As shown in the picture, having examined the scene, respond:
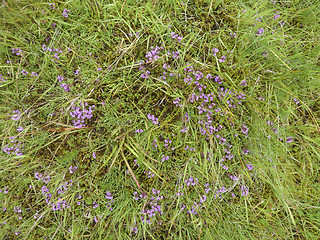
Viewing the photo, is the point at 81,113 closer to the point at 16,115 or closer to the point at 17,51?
the point at 16,115

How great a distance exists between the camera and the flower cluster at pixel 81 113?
2.63 metres

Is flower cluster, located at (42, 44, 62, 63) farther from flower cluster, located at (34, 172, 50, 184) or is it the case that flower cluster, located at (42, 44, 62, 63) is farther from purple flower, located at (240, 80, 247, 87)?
purple flower, located at (240, 80, 247, 87)

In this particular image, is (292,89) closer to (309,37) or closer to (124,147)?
(309,37)

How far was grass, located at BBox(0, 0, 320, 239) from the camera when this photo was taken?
8.74 feet

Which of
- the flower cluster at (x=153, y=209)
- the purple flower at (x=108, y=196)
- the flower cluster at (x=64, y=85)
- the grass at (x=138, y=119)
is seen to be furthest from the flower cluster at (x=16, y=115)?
the flower cluster at (x=153, y=209)

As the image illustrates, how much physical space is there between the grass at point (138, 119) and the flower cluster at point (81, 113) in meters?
0.03

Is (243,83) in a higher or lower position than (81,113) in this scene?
higher

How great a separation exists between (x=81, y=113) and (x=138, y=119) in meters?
0.78

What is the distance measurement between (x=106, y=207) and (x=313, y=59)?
3707mm

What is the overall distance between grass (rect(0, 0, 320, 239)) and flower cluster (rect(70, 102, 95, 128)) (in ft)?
0.10

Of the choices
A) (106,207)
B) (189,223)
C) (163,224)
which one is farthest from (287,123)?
(106,207)

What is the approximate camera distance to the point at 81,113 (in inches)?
104

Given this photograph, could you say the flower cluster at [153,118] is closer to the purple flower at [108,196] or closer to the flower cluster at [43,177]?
the purple flower at [108,196]

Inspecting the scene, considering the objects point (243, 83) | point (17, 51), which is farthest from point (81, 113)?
point (243, 83)
